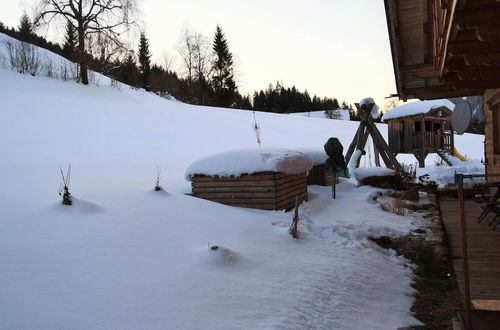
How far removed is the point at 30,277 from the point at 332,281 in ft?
10.5

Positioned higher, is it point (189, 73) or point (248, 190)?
point (189, 73)

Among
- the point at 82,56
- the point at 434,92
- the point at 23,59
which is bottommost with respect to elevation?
the point at 434,92

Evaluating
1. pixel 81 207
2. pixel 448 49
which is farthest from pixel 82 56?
pixel 448 49

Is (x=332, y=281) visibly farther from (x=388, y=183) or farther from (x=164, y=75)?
(x=164, y=75)

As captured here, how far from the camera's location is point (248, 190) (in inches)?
330

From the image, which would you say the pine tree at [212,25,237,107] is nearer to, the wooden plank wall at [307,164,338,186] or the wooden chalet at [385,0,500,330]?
the wooden plank wall at [307,164,338,186]

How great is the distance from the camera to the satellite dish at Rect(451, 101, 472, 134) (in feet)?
26.7

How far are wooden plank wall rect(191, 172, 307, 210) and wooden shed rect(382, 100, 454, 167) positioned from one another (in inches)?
640

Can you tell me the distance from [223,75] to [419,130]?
32.5 m

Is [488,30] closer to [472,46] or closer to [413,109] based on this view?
[472,46]

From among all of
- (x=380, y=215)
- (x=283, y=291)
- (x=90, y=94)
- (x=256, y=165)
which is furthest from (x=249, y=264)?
(x=90, y=94)

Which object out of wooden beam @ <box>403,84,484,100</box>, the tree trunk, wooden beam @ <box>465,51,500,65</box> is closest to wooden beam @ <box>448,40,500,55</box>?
wooden beam @ <box>465,51,500,65</box>

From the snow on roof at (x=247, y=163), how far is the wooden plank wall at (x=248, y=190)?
134mm

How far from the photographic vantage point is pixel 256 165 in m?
8.30
